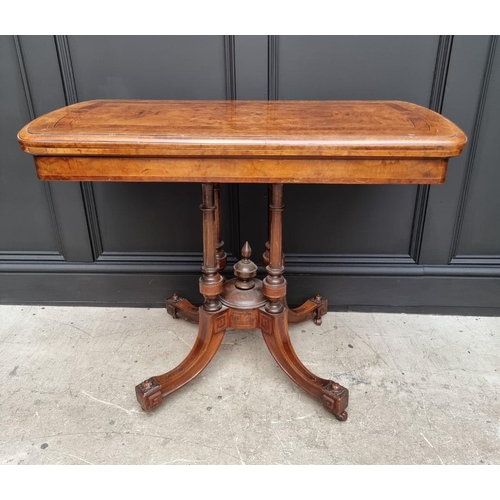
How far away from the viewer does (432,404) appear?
1445 mm

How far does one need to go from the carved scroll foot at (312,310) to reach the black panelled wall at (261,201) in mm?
74

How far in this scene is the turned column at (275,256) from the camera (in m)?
1.33

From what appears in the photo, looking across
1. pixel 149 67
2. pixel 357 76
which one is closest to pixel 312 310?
pixel 357 76

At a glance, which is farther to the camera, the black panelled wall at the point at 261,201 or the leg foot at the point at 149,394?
the black panelled wall at the point at 261,201

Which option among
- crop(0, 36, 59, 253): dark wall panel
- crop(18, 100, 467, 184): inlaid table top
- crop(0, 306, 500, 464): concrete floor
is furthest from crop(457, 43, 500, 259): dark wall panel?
crop(0, 36, 59, 253): dark wall panel

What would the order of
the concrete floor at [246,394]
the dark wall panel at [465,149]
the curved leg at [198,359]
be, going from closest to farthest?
the concrete floor at [246,394]
the curved leg at [198,359]
the dark wall panel at [465,149]

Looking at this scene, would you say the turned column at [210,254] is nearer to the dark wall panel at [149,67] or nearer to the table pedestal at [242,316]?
the table pedestal at [242,316]

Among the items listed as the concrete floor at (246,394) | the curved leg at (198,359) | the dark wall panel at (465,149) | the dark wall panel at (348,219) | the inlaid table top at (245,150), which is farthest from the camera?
the dark wall panel at (348,219)

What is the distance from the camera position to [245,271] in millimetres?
1480

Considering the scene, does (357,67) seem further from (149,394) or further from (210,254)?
(149,394)

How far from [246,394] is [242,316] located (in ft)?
0.82

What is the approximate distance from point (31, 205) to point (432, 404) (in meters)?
1.63

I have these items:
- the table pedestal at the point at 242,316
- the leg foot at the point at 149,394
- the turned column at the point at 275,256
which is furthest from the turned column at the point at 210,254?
the leg foot at the point at 149,394

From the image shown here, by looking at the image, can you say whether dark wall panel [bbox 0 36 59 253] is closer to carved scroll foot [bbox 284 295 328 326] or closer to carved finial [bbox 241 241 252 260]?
carved finial [bbox 241 241 252 260]
